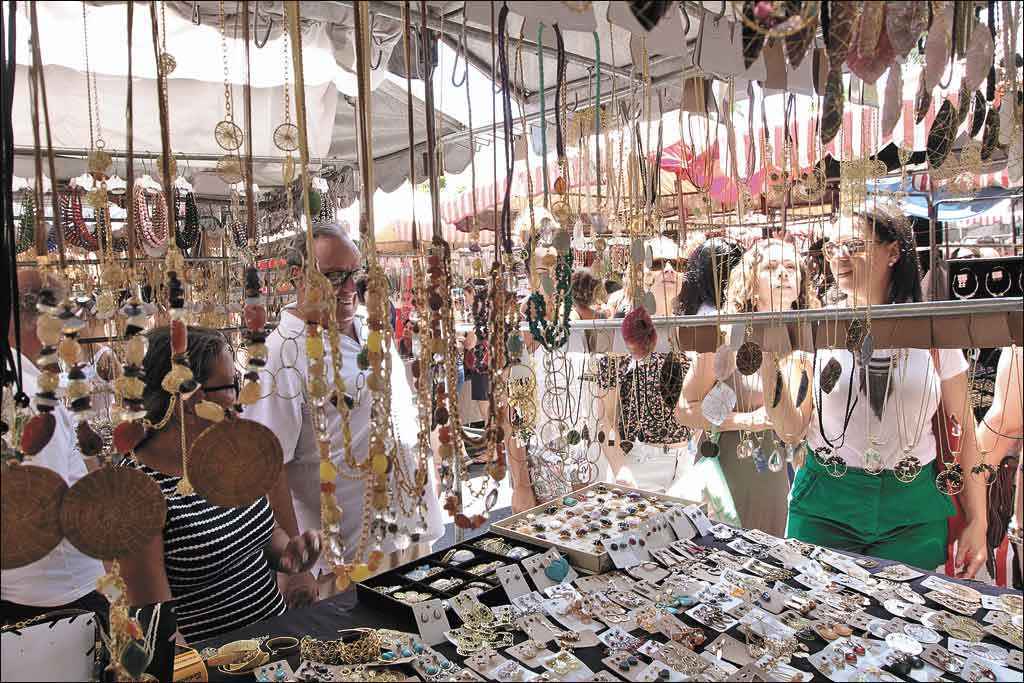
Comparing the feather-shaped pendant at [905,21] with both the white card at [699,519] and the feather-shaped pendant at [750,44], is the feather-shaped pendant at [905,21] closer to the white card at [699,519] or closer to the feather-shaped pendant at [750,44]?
the feather-shaped pendant at [750,44]

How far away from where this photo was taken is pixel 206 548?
5.53 ft

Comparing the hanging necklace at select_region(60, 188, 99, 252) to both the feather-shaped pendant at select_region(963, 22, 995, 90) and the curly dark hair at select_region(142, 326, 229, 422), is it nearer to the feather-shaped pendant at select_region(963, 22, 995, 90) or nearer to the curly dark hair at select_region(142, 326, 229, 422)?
the curly dark hair at select_region(142, 326, 229, 422)

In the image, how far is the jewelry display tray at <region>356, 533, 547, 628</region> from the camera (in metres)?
1.68

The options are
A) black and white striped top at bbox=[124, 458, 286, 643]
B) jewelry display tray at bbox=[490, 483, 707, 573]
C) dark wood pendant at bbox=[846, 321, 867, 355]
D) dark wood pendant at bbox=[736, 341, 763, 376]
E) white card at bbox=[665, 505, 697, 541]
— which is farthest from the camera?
white card at bbox=[665, 505, 697, 541]

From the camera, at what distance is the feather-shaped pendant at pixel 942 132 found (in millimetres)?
1310

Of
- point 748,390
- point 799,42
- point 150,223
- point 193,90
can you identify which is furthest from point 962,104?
point 150,223

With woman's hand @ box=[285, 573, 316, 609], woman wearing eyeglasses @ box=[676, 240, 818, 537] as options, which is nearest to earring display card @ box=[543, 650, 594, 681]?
woman wearing eyeglasses @ box=[676, 240, 818, 537]

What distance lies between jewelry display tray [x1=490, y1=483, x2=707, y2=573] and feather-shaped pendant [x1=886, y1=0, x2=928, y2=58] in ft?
4.55

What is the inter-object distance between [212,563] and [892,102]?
170cm

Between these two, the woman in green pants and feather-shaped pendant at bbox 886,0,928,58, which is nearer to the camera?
feather-shaped pendant at bbox 886,0,928,58

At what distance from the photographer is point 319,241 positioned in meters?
1.90

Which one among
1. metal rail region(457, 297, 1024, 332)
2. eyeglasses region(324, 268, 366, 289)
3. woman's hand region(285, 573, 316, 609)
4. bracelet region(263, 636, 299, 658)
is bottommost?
woman's hand region(285, 573, 316, 609)

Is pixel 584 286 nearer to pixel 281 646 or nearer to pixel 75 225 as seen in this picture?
pixel 281 646

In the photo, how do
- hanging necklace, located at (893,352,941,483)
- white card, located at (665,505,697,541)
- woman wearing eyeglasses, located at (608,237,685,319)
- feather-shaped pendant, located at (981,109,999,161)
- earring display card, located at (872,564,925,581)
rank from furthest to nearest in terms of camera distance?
woman wearing eyeglasses, located at (608,237,685,319) < white card, located at (665,505,697,541) < hanging necklace, located at (893,352,941,483) < earring display card, located at (872,564,925,581) < feather-shaped pendant, located at (981,109,999,161)
